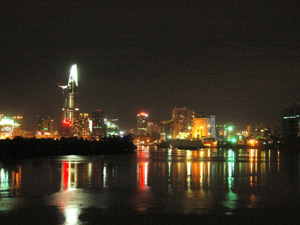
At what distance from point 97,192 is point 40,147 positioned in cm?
4413

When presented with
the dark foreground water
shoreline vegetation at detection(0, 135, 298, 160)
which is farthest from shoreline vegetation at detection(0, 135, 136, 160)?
the dark foreground water

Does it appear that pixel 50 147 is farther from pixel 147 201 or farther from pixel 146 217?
pixel 146 217

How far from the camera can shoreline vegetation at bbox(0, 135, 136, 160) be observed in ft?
162

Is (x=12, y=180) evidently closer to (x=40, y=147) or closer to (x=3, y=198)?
(x=3, y=198)

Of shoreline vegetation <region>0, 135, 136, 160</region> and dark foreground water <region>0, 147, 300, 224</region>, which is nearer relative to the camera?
dark foreground water <region>0, 147, 300, 224</region>

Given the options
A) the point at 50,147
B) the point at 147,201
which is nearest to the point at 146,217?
the point at 147,201

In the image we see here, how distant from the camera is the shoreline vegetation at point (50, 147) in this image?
162 feet

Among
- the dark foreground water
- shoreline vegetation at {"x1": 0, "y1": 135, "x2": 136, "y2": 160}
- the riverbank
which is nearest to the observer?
the riverbank

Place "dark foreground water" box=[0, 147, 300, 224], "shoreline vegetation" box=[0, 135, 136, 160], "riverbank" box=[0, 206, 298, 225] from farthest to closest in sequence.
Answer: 1. "shoreline vegetation" box=[0, 135, 136, 160]
2. "dark foreground water" box=[0, 147, 300, 224]
3. "riverbank" box=[0, 206, 298, 225]

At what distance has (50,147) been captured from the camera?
205ft

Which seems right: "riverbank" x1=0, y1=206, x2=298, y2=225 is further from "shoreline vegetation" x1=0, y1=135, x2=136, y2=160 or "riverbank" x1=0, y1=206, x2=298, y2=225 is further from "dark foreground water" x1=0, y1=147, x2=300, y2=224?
"shoreline vegetation" x1=0, y1=135, x2=136, y2=160

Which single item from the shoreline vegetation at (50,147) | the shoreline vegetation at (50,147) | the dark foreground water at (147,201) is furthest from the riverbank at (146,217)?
the shoreline vegetation at (50,147)

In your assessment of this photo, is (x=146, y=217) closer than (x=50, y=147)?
Yes

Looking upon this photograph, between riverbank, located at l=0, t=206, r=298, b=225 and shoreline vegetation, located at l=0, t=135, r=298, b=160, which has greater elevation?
shoreline vegetation, located at l=0, t=135, r=298, b=160
